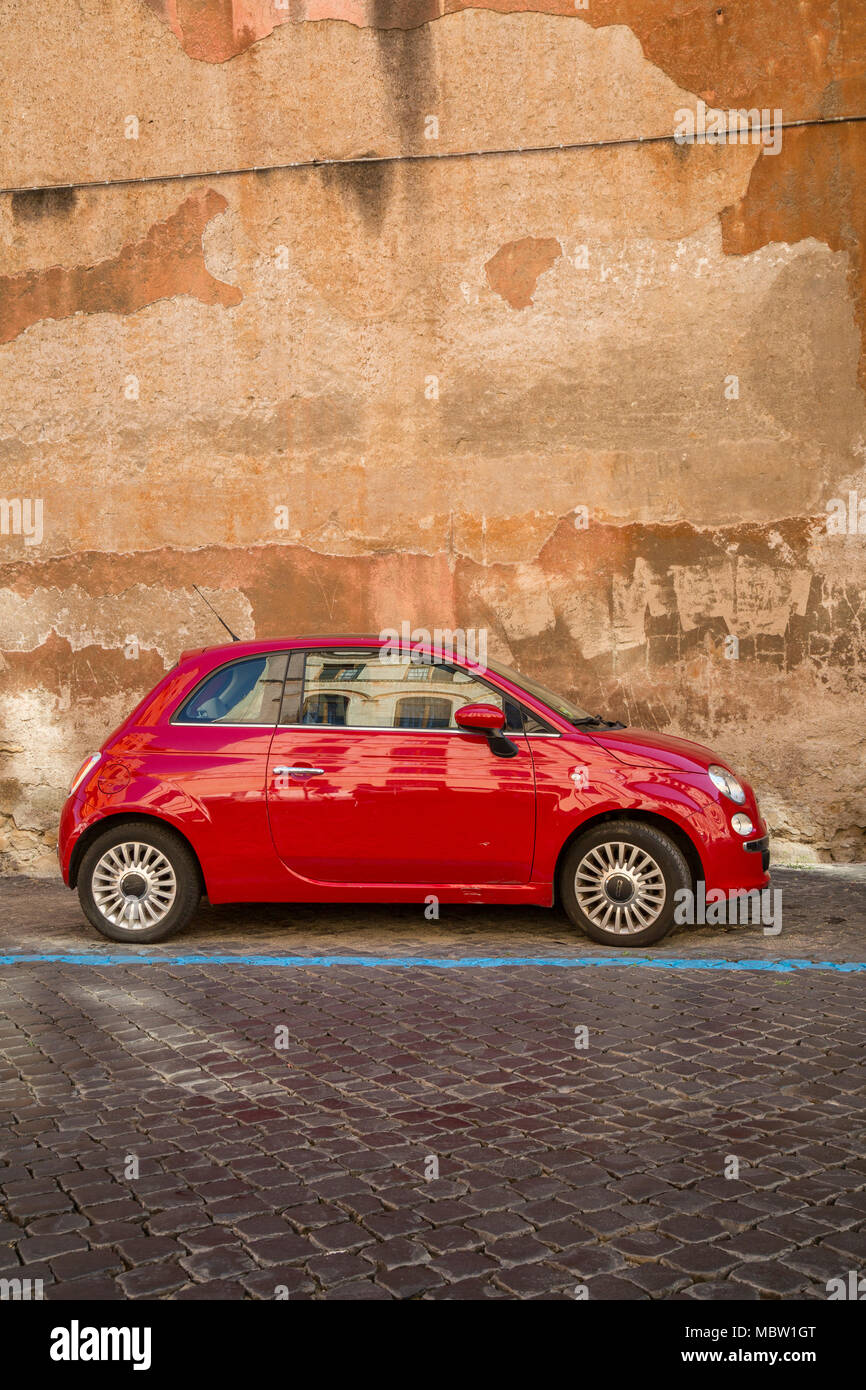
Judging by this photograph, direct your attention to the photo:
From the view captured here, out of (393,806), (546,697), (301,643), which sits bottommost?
(393,806)

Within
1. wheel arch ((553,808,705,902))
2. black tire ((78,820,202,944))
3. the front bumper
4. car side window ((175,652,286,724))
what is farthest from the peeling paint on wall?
the front bumper

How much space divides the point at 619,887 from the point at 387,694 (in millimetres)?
1620

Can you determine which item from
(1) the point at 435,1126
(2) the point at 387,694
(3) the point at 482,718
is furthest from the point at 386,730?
(1) the point at 435,1126

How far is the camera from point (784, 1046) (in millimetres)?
4773

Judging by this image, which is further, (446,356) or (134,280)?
(134,280)

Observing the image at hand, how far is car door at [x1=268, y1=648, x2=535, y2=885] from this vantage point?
6508 millimetres

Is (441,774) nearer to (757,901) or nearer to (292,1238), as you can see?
(757,901)

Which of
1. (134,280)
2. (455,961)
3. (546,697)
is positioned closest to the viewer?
(455,961)

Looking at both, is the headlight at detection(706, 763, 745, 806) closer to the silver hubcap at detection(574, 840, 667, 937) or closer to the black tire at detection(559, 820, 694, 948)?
the black tire at detection(559, 820, 694, 948)

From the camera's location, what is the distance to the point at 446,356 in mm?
9719

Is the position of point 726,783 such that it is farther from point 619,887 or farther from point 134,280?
point 134,280

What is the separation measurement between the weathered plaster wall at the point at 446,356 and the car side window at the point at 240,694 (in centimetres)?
285

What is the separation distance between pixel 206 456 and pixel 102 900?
4378 millimetres

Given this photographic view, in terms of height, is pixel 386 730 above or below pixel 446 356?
below
